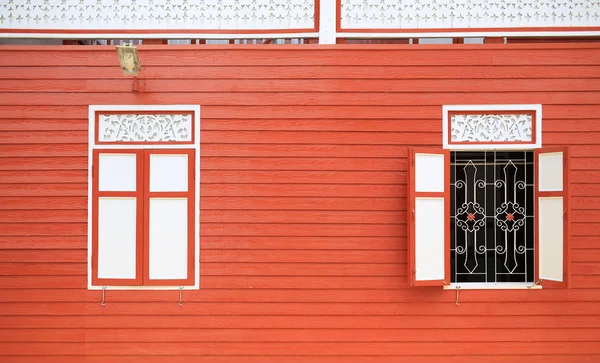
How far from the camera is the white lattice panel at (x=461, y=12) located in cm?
454

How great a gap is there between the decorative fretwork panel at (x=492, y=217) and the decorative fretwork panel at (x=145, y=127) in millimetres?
2179

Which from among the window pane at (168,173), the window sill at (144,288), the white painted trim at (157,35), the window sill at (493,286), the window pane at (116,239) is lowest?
the window sill at (144,288)

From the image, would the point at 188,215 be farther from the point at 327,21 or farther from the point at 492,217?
the point at 492,217

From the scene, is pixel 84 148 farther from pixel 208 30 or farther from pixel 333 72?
pixel 333 72

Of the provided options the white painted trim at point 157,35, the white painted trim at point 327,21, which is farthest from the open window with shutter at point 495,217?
the white painted trim at point 157,35

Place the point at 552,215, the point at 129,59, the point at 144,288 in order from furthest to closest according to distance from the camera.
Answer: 1. the point at 144,288
2. the point at 552,215
3. the point at 129,59

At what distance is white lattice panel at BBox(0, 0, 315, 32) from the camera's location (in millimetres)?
4543

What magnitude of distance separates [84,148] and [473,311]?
10.9 ft

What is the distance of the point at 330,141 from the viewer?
4.55 meters

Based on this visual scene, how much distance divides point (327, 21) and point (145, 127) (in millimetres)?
1669

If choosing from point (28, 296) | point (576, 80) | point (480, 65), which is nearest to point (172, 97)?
point (28, 296)

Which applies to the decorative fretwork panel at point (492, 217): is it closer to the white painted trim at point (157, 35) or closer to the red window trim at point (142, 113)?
the white painted trim at point (157, 35)

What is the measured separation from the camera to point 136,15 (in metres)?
4.55

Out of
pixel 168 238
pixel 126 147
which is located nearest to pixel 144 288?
pixel 168 238
